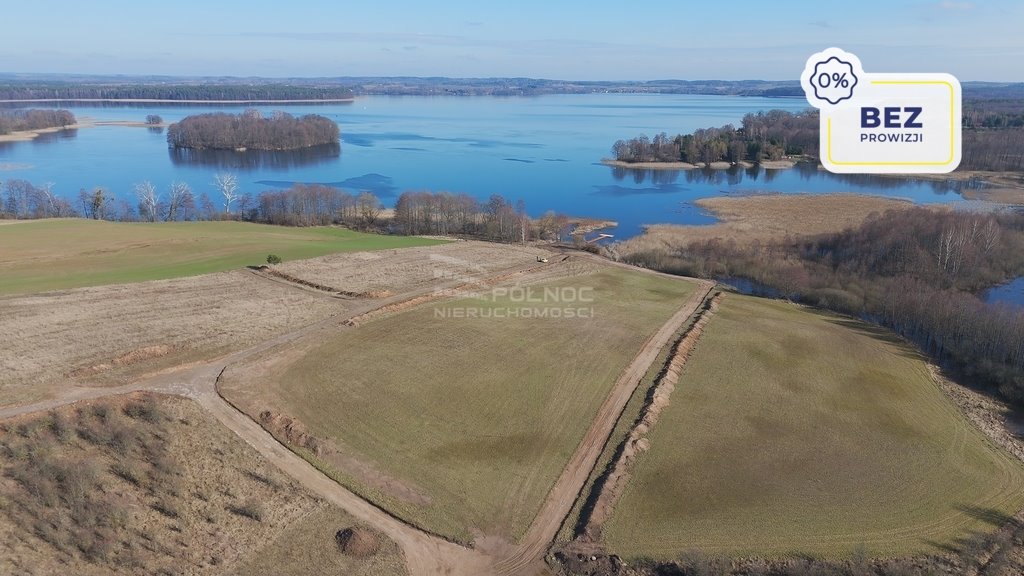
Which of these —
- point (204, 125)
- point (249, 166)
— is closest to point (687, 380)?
point (249, 166)

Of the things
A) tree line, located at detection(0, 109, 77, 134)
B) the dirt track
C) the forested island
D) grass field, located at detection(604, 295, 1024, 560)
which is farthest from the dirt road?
tree line, located at detection(0, 109, 77, 134)

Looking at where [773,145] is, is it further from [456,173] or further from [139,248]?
[139,248]

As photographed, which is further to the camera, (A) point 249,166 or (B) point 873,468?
(A) point 249,166

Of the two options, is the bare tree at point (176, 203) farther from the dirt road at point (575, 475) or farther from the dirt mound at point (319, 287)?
the dirt road at point (575, 475)

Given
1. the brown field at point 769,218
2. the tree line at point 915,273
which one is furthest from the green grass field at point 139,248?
the tree line at point 915,273

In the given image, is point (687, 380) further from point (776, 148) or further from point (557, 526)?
point (776, 148)

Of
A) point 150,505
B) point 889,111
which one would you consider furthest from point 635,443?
point 889,111

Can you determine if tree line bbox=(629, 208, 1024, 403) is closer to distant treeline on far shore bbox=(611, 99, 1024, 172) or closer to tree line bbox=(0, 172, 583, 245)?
tree line bbox=(0, 172, 583, 245)
